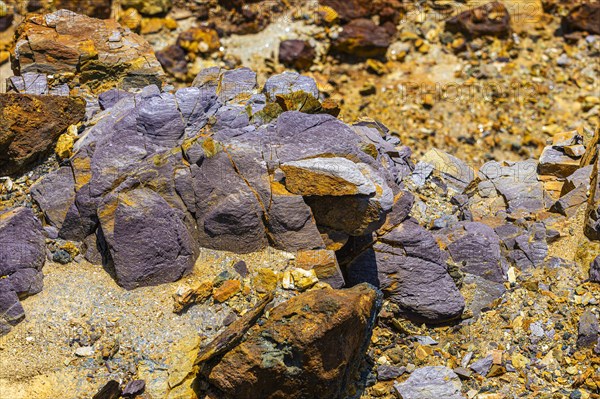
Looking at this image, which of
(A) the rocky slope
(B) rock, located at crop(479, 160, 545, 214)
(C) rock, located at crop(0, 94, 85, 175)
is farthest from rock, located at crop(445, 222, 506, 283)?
(C) rock, located at crop(0, 94, 85, 175)

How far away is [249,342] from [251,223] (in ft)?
4.56

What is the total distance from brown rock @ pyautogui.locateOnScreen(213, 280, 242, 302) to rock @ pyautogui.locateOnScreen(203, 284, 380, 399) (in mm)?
616

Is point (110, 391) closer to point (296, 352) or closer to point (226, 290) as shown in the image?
point (226, 290)

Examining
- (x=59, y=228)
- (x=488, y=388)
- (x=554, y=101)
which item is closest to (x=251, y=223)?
(x=59, y=228)

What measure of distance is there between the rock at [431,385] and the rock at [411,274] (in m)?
0.75

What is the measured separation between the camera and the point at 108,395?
21.5 ft

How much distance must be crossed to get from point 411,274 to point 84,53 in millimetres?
4944

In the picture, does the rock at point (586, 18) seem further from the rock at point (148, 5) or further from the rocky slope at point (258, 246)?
the rock at point (148, 5)

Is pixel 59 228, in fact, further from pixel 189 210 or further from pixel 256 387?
pixel 256 387

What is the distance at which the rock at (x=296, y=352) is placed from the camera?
657cm

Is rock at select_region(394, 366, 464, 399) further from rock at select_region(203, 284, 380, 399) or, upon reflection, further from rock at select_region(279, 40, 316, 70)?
rock at select_region(279, 40, 316, 70)

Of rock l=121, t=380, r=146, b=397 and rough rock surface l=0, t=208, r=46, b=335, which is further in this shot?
rough rock surface l=0, t=208, r=46, b=335

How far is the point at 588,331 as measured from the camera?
7.64 metres

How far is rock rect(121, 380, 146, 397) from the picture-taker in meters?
6.66
